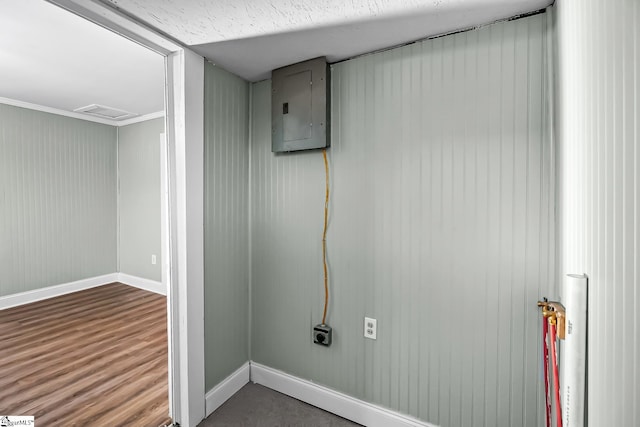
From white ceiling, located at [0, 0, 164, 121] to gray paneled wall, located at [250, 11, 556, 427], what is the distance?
139 centimetres

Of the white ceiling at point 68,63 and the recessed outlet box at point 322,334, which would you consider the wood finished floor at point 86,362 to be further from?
the white ceiling at point 68,63

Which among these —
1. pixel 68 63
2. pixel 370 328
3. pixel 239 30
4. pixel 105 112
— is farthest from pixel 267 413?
pixel 105 112

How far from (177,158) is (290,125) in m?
0.69

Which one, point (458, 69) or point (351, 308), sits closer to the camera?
point (458, 69)

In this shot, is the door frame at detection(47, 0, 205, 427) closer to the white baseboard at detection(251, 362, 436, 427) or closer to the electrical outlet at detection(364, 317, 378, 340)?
the white baseboard at detection(251, 362, 436, 427)

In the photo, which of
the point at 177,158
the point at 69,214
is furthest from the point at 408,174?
the point at 69,214

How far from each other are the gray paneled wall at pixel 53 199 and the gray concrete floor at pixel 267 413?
3.27m

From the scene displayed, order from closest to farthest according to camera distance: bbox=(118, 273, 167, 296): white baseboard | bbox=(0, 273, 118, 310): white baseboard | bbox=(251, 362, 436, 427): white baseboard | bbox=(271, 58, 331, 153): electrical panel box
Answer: bbox=(251, 362, 436, 427): white baseboard
bbox=(271, 58, 331, 153): electrical panel box
bbox=(0, 273, 118, 310): white baseboard
bbox=(118, 273, 167, 296): white baseboard

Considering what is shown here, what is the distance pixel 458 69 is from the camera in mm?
1508

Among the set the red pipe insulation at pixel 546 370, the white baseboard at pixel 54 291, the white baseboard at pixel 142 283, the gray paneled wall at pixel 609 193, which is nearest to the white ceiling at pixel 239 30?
the gray paneled wall at pixel 609 193

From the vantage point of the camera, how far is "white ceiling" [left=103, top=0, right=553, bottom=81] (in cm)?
130

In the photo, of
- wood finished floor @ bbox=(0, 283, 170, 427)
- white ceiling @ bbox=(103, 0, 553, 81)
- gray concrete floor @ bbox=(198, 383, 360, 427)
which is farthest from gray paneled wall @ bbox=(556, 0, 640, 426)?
wood finished floor @ bbox=(0, 283, 170, 427)

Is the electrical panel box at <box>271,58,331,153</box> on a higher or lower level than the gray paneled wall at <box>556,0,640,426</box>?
higher

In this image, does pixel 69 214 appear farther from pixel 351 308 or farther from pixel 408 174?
pixel 408 174
